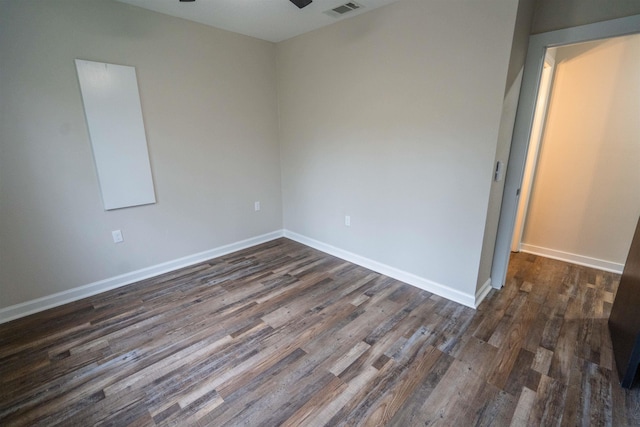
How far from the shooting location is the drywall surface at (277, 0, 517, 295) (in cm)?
208

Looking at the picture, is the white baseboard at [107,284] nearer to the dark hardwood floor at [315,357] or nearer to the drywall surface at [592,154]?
the dark hardwood floor at [315,357]

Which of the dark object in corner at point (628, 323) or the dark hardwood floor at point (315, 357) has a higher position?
the dark object in corner at point (628, 323)

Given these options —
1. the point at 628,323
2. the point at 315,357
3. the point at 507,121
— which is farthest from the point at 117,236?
the point at 628,323

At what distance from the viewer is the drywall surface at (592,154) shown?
2.73 m

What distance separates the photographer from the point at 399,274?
9.31ft

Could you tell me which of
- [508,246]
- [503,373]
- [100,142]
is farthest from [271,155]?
[503,373]

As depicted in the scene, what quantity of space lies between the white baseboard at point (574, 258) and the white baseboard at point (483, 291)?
1.34 m

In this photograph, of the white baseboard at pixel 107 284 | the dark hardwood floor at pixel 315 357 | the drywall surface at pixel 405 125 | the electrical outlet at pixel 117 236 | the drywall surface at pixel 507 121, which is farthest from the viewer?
the electrical outlet at pixel 117 236

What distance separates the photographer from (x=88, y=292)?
2574 mm

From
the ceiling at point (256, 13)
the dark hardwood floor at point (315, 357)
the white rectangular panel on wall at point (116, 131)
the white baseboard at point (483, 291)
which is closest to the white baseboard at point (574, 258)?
the dark hardwood floor at point (315, 357)

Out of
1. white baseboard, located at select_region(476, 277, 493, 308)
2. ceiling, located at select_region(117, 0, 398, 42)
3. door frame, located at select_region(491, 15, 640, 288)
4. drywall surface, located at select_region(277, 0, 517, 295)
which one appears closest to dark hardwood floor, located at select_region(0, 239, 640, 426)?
white baseboard, located at select_region(476, 277, 493, 308)

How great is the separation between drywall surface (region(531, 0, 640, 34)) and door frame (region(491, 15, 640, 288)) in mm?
36

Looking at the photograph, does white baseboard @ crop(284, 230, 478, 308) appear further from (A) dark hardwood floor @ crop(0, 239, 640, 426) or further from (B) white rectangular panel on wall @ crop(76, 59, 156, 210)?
(B) white rectangular panel on wall @ crop(76, 59, 156, 210)

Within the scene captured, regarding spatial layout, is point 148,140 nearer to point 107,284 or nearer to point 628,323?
point 107,284
